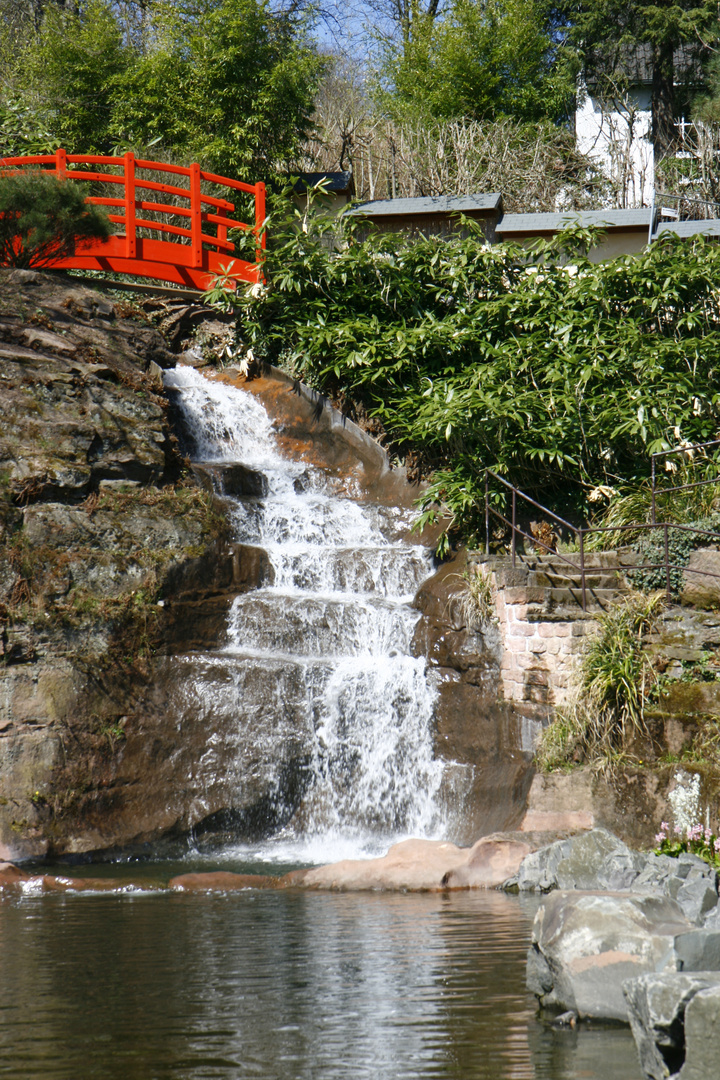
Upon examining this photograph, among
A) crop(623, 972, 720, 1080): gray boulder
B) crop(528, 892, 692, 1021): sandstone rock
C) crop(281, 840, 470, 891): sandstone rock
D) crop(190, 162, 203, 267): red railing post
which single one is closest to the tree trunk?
crop(190, 162, 203, 267): red railing post

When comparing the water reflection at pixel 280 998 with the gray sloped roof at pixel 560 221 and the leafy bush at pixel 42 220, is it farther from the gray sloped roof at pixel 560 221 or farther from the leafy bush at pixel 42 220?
the gray sloped roof at pixel 560 221

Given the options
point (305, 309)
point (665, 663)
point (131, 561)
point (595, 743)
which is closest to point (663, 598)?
point (665, 663)

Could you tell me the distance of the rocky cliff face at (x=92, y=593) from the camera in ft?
34.0

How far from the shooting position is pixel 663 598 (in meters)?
10.7

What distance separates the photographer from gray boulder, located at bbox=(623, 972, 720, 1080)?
3.85 m

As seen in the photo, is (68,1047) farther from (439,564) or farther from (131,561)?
(439,564)

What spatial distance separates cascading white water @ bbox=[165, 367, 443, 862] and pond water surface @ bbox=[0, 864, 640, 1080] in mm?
Answer: 2854

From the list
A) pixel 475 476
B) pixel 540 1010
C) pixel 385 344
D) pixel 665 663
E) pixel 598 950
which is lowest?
pixel 540 1010

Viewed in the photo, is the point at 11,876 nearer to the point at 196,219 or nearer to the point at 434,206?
the point at 196,219

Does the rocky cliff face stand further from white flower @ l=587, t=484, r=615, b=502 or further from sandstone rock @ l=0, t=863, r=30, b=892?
white flower @ l=587, t=484, r=615, b=502

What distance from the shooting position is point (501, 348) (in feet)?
47.6

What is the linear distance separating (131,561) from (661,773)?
6309 mm

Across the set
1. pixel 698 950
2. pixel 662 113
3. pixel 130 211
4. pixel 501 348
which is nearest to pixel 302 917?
pixel 698 950

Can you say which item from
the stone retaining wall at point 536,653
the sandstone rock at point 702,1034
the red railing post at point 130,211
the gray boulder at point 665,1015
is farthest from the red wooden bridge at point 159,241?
the sandstone rock at point 702,1034
